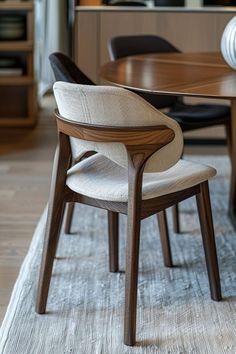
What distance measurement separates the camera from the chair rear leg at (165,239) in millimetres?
2678

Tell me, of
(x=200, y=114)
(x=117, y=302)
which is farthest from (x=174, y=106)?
(x=117, y=302)

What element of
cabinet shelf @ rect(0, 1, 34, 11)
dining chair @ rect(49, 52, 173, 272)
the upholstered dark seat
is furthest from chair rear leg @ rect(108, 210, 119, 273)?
cabinet shelf @ rect(0, 1, 34, 11)

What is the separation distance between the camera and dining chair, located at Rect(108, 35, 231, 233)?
10.5 ft

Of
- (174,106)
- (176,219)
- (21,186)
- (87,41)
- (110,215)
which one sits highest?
(87,41)

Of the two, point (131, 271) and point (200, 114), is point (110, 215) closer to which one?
point (131, 271)

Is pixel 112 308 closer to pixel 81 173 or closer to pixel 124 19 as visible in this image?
pixel 81 173

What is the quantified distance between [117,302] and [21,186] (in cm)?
140

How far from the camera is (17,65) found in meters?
4.89

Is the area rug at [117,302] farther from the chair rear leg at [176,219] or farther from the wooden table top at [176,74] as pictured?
the wooden table top at [176,74]

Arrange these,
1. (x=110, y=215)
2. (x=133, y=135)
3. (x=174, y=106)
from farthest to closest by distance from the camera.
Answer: (x=174, y=106) → (x=110, y=215) → (x=133, y=135)

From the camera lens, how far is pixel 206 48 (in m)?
4.43

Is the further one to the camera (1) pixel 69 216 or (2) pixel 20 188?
(2) pixel 20 188

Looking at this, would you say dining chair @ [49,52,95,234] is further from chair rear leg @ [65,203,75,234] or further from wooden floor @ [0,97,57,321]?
wooden floor @ [0,97,57,321]

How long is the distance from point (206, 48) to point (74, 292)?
238 centimetres
